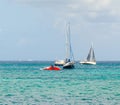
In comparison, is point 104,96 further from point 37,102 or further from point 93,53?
point 93,53

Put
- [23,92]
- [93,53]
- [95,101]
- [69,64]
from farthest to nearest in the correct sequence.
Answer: [93,53] < [69,64] < [23,92] < [95,101]


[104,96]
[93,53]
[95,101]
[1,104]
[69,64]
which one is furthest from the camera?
[93,53]

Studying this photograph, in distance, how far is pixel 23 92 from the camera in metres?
55.1

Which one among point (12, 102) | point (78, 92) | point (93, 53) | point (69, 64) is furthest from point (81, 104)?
point (93, 53)

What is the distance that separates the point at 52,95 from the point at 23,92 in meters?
5.25

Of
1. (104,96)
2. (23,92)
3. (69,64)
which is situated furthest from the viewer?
(69,64)

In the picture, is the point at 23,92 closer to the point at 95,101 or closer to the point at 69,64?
the point at 95,101

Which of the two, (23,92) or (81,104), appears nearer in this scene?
(81,104)

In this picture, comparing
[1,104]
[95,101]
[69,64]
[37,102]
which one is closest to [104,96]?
[95,101]

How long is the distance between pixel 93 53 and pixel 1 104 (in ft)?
451

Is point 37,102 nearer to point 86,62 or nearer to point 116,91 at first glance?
point 116,91

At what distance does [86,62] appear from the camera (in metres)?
186

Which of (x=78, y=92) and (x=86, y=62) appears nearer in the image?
(x=78, y=92)

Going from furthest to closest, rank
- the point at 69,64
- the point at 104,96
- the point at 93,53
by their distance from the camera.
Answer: the point at 93,53 → the point at 69,64 → the point at 104,96
